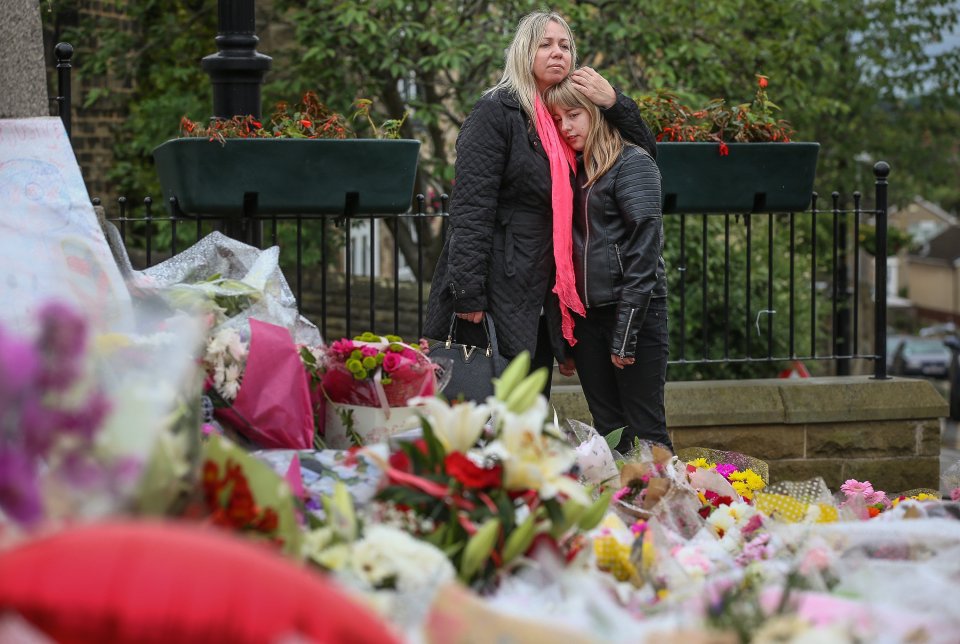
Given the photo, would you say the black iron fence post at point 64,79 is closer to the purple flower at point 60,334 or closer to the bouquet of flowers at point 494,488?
the bouquet of flowers at point 494,488

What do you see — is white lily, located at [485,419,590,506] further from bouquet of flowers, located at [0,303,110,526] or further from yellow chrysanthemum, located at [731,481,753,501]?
yellow chrysanthemum, located at [731,481,753,501]

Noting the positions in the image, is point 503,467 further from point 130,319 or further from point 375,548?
point 130,319

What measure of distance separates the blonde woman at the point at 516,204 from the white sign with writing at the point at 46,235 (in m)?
1.50

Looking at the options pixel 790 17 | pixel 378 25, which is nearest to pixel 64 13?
pixel 378 25

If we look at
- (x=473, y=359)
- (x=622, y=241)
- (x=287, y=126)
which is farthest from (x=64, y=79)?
(x=622, y=241)

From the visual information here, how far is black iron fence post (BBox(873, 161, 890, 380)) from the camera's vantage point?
6434mm

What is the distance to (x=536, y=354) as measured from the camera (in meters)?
4.61

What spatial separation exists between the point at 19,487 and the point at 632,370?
3.30 m

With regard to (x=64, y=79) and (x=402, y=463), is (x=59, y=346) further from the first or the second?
(x=64, y=79)

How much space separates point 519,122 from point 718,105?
5.81ft

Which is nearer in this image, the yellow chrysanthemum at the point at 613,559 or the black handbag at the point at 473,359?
the yellow chrysanthemum at the point at 613,559

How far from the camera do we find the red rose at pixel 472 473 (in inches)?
77.7

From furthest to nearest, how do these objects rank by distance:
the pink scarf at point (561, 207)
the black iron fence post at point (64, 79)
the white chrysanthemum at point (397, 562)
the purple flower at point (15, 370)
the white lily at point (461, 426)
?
the black iron fence post at point (64, 79) → the pink scarf at point (561, 207) → the white lily at point (461, 426) → the white chrysanthemum at point (397, 562) → the purple flower at point (15, 370)

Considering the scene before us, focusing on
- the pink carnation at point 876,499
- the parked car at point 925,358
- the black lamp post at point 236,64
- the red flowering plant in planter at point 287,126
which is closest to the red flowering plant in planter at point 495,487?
the pink carnation at point 876,499
